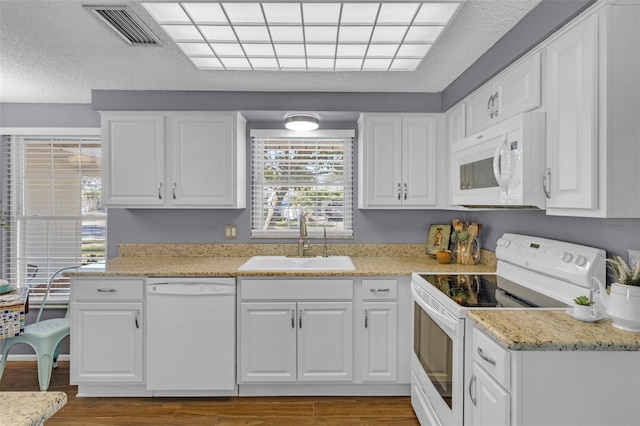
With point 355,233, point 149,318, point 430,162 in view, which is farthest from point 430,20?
point 149,318

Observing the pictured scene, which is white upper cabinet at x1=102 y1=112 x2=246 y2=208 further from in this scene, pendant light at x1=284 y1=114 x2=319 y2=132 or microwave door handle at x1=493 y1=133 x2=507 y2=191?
microwave door handle at x1=493 y1=133 x2=507 y2=191

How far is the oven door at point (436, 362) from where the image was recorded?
1615 mm

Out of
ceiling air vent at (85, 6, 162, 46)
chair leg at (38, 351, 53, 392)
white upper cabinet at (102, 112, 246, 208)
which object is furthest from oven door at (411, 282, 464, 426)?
chair leg at (38, 351, 53, 392)

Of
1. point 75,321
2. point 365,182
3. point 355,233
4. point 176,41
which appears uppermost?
point 176,41

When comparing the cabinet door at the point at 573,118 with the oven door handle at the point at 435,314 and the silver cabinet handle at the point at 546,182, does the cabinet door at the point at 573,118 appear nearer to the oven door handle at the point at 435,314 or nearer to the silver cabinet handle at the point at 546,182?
the silver cabinet handle at the point at 546,182

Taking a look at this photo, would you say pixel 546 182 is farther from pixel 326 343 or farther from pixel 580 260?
pixel 326 343

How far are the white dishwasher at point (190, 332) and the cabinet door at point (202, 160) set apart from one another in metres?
0.72

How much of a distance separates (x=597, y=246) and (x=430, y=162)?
1398 mm

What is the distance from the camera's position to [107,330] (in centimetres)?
247

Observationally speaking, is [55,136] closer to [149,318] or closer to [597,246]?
[149,318]

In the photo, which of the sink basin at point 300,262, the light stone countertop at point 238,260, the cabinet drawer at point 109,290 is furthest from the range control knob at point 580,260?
the cabinet drawer at point 109,290

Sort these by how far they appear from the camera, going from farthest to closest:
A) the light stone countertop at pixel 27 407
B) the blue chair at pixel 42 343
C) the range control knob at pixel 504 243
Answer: the blue chair at pixel 42 343 < the range control knob at pixel 504 243 < the light stone countertop at pixel 27 407

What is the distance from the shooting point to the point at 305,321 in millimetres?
2463

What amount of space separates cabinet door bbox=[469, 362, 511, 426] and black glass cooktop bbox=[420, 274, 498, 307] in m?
0.32
